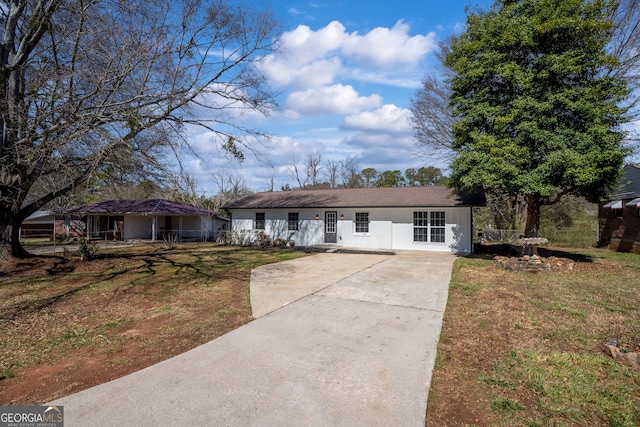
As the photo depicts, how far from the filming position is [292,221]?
19422 mm

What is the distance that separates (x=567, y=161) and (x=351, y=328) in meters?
9.00

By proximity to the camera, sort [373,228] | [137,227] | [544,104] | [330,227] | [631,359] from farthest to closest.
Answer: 1. [137,227]
2. [330,227]
3. [373,228]
4. [544,104]
5. [631,359]

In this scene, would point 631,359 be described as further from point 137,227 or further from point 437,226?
point 137,227

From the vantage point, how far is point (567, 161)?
9773 millimetres

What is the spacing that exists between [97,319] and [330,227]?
13.6 meters

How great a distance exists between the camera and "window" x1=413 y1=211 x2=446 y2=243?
51.9 ft

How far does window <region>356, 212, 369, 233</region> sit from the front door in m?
1.28

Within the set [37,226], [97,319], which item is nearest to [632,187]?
[97,319]

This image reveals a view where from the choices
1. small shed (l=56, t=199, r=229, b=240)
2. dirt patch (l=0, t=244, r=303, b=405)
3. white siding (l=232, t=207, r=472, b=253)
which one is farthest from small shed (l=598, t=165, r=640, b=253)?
small shed (l=56, t=199, r=229, b=240)

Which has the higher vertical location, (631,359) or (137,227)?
(137,227)

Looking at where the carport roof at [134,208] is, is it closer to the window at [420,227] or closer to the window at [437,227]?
the window at [420,227]

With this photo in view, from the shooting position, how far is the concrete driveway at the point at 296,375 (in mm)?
2869

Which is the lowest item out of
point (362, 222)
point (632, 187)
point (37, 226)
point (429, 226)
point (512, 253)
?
point (512, 253)

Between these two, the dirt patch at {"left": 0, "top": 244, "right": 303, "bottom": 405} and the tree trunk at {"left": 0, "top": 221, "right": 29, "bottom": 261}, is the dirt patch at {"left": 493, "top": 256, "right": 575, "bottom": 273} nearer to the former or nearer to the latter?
the dirt patch at {"left": 0, "top": 244, "right": 303, "bottom": 405}
